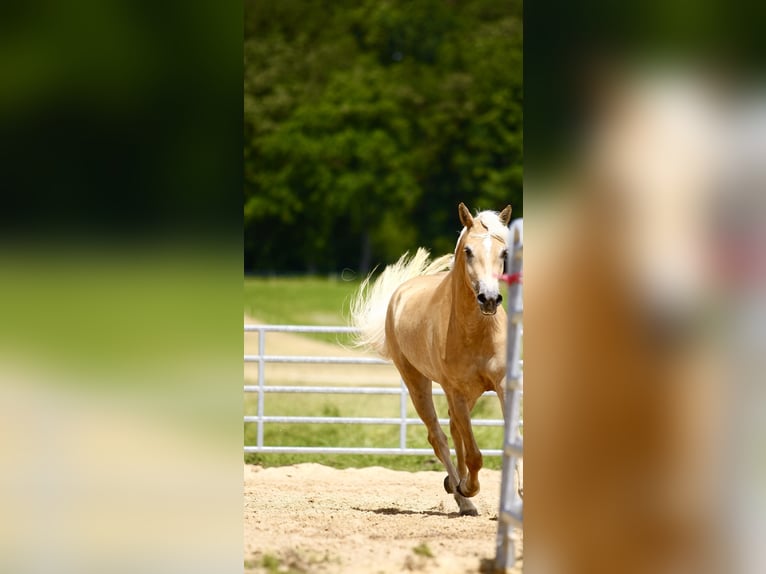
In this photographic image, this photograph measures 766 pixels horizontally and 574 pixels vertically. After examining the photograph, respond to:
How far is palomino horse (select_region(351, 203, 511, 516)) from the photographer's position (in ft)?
15.5

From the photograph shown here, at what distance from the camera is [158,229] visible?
8.29 feet

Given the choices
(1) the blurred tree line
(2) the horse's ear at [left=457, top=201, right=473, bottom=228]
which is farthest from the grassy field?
(1) the blurred tree line

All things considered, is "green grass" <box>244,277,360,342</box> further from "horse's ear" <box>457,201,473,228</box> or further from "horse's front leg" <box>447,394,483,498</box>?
"horse's ear" <box>457,201,473,228</box>

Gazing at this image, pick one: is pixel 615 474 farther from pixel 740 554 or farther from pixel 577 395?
pixel 740 554

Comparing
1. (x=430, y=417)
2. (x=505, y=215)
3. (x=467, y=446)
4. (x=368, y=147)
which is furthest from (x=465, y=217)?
(x=368, y=147)

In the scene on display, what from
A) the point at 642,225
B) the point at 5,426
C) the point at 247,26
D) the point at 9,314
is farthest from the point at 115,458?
the point at 247,26

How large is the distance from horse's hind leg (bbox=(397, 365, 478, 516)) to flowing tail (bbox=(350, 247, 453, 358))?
18.3 inches

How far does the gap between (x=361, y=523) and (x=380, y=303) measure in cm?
200

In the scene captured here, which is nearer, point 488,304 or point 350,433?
point 488,304

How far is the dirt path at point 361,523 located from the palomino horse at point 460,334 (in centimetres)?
41

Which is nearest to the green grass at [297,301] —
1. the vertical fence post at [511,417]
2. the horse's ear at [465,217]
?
the horse's ear at [465,217]

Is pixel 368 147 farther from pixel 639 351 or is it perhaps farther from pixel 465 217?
pixel 639 351

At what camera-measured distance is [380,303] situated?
261 inches

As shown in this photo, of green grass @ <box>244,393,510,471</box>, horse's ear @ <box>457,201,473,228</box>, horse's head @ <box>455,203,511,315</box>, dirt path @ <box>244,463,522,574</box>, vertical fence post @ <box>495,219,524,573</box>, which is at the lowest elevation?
green grass @ <box>244,393,510,471</box>
